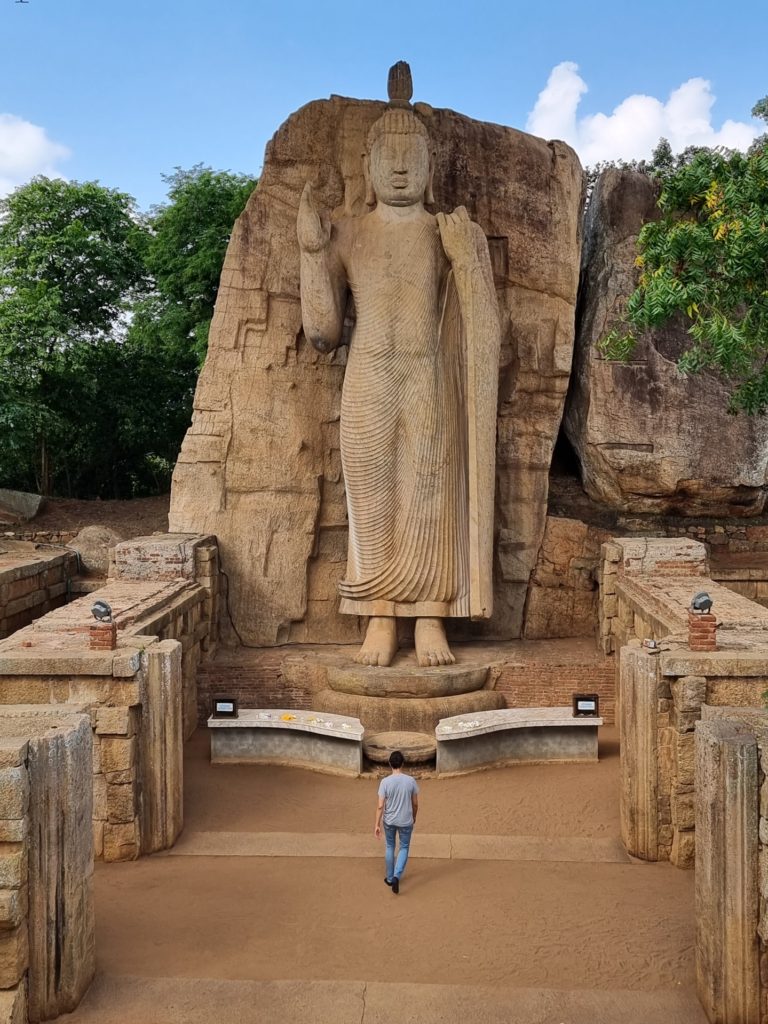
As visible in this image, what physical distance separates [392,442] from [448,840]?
4026 mm

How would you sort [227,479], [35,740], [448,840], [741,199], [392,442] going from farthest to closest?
1. [227,479]
2. [392,442]
3. [448,840]
4. [741,199]
5. [35,740]

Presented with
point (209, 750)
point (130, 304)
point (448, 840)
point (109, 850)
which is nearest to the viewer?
point (109, 850)

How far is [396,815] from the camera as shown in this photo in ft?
18.8

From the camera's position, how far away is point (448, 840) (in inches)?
261

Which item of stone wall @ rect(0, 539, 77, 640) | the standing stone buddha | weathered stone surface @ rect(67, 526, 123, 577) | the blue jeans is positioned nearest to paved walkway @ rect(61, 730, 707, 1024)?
the blue jeans

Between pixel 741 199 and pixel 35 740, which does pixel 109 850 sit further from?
pixel 741 199

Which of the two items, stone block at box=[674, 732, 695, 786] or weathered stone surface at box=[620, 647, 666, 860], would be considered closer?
stone block at box=[674, 732, 695, 786]

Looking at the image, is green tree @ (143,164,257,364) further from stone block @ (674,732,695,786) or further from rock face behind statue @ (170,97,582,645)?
stone block @ (674,732,695,786)

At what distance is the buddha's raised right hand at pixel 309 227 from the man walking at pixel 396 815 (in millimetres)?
5302

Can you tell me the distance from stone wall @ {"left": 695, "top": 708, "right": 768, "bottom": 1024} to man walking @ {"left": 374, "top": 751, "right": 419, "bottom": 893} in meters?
1.84

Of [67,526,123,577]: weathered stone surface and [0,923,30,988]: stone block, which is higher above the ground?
[67,526,123,577]: weathered stone surface

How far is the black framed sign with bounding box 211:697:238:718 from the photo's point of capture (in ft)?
26.6

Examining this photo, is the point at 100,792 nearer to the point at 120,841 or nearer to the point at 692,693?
the point at 120,841

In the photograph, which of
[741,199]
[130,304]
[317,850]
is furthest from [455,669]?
[130,304]
